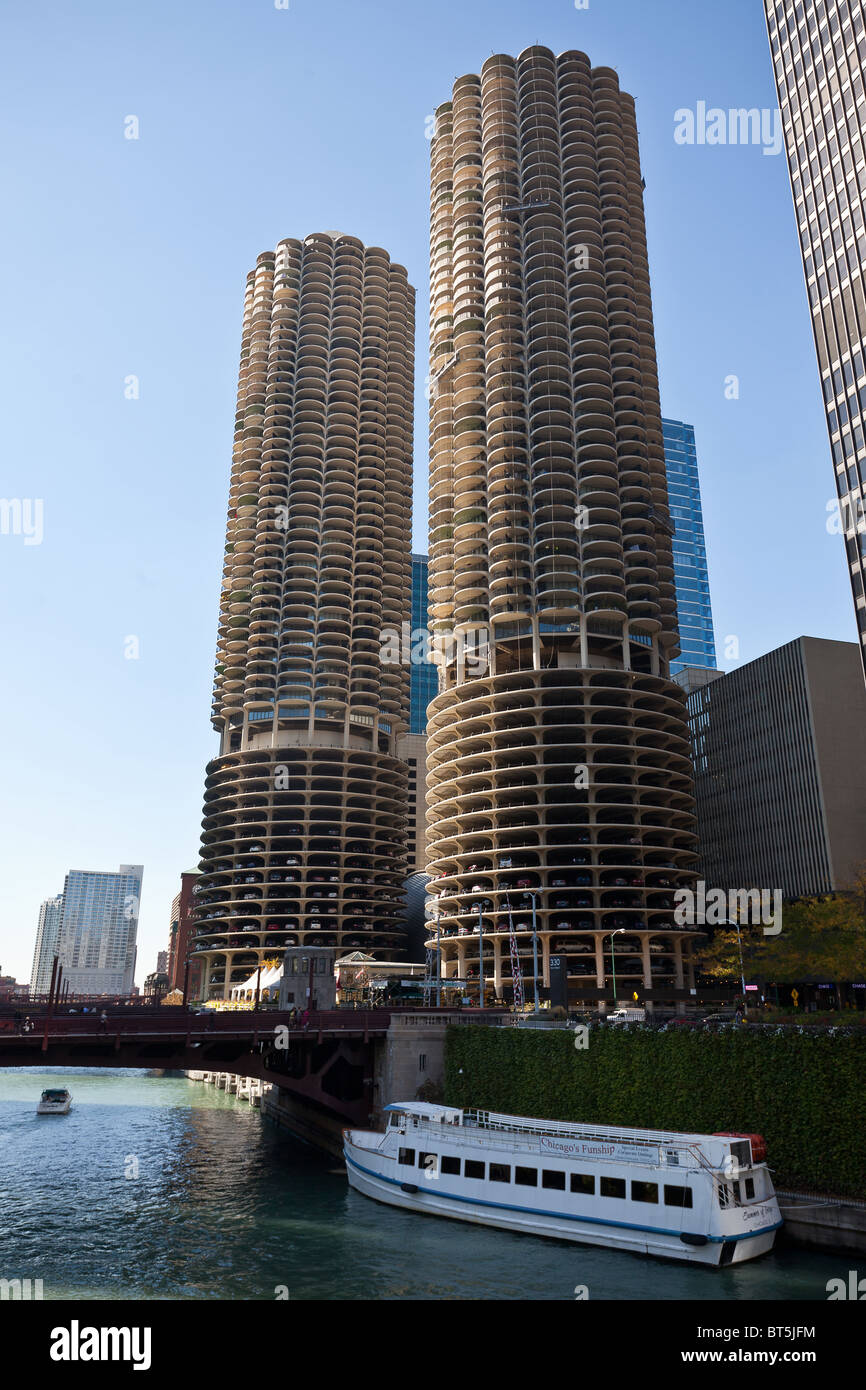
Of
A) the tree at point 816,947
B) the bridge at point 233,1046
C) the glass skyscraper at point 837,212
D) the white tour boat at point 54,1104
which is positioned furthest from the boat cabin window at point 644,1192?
the white tour boat at point 54,1104

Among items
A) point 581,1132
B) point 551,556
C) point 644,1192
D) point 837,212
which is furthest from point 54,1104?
point 837,212

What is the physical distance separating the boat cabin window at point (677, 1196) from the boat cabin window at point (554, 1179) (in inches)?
222

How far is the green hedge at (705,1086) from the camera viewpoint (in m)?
44.3

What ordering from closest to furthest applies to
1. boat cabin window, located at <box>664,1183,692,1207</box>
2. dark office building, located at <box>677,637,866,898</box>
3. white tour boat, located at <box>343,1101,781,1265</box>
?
white tour boat, located at <box>343,1101,781,1265</box>
boat cabin window, located at <box>664,1183,692,1207</box>
dark office building, located at <box>677,637,866,898</box>

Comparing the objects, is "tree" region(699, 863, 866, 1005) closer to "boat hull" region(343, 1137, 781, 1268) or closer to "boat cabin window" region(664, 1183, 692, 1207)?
"boat hull" region(343, 1137, 781, 1268)

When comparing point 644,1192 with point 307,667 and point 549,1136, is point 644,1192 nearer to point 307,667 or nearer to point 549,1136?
point 549,1136

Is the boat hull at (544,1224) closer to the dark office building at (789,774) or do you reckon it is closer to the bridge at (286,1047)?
the bridge at (286,1047)

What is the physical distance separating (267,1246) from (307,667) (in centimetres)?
13783

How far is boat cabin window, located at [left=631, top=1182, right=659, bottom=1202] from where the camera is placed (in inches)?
1689

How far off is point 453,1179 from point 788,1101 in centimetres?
1769

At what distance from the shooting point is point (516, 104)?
164 metres

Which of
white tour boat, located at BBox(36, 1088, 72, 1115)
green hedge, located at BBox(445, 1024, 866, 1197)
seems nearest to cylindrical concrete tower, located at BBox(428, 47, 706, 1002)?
green hedge, located at BBox(445, 1024, 866, 1197)

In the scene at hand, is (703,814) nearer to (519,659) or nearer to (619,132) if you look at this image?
(519,659)

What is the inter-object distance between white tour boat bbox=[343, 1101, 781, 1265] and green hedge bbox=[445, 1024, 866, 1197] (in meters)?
2.83
